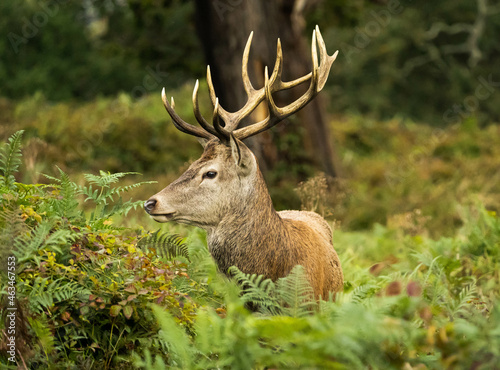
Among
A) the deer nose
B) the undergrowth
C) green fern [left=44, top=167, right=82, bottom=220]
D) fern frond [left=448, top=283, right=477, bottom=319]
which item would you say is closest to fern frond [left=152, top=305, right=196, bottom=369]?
the undergrowth

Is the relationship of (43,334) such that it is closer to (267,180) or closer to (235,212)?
(235,212)

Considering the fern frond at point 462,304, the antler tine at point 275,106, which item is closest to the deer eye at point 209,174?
the antler tine at point 275,106

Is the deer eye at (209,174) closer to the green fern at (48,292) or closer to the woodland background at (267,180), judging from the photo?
the woodland background at (267,180)

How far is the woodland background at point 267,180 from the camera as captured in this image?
295cm

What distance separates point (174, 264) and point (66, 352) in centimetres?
84

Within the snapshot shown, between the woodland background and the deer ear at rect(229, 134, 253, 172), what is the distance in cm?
64

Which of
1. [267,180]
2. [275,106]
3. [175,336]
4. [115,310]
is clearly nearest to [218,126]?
[275,106]

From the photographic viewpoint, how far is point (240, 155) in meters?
4.13

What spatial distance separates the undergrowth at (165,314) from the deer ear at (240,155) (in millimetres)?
631

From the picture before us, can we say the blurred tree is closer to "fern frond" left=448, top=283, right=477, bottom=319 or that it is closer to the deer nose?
"fern frond" left=448, top=283, right=477, bottom=319

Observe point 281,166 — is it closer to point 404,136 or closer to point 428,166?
point 428,166

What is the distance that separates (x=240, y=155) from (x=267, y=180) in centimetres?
515

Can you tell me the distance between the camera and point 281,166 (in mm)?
9641

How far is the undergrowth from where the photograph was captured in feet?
8.67
